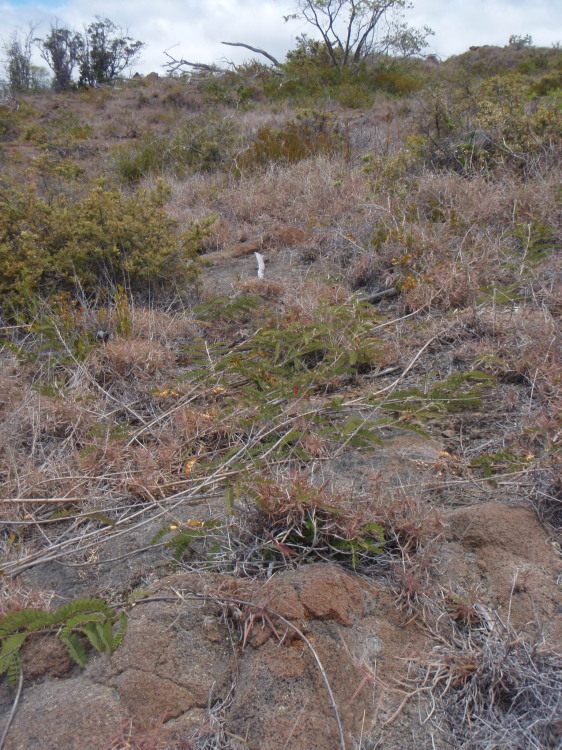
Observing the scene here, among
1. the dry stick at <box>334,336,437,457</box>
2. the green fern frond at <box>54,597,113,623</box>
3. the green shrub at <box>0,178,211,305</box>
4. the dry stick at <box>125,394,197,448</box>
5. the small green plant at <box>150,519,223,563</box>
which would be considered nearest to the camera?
the green fern frond at <box>54,597,113,623</box>

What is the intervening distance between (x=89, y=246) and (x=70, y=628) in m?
3.11

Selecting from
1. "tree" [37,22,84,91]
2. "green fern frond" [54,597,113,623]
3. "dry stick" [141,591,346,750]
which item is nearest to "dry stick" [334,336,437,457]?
"dry stick" [141,591,346,750]

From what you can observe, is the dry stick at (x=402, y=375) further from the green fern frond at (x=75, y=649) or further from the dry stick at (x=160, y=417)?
the green fern frond at (x=75, y=649)

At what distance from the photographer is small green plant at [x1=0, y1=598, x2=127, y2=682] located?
1.44 meters

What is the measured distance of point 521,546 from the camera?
1.68 meters

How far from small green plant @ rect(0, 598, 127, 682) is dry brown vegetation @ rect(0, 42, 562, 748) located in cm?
12

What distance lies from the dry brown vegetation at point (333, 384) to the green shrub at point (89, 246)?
0.03 meters

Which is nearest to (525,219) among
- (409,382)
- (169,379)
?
(409,382)

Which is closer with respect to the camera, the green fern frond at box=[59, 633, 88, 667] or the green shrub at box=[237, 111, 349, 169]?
the green fern frond at box=[59, 633, 88, 667]

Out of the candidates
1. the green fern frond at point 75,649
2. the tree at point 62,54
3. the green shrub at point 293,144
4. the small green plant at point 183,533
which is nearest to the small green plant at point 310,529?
the small green plant at point 183,533

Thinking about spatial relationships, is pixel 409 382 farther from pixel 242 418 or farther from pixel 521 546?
pixel 521 546

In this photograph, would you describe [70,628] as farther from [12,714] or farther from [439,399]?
[439,399]

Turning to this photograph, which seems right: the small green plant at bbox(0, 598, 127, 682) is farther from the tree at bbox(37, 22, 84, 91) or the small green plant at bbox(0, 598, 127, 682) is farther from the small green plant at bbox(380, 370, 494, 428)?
the tree at bbox(37, 22, 84, 91)

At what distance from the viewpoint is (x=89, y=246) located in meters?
4.05
